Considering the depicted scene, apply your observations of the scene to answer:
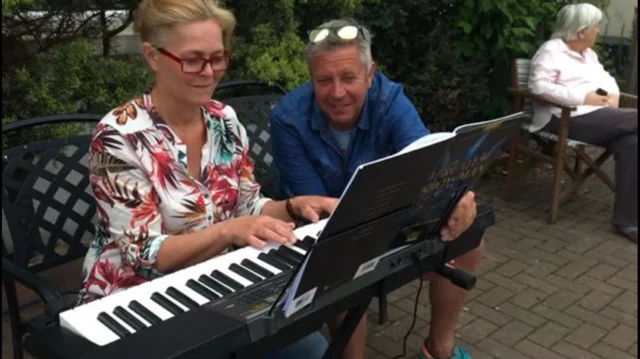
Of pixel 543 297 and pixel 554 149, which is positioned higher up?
pixel 554 149

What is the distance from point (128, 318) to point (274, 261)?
440 millimetres

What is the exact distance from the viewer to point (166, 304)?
5.42 ft

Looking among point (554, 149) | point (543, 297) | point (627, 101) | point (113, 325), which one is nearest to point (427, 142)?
point (113, 325)

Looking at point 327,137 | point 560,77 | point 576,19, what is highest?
point 576,19

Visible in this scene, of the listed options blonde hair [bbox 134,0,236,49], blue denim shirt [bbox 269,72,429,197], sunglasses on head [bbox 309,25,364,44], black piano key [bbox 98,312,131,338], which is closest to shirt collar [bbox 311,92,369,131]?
blue denim shirt [bbox 269,72,429,197]

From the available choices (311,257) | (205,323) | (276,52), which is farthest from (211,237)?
(276,52)

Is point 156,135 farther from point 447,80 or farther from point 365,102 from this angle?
point 447,80

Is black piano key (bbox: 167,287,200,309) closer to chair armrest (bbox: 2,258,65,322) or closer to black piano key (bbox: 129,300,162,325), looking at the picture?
black piano key (bbox: 129,300,162,325)

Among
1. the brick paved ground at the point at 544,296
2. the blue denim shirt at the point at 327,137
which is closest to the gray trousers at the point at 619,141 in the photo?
the brick paved ground at the point at 544,296

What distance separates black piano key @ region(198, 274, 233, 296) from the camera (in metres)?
1.72

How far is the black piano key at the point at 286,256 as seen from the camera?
1.88 meters

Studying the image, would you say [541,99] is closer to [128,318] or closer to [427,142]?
[427,142]

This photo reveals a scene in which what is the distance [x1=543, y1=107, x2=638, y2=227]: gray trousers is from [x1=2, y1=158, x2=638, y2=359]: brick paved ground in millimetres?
208

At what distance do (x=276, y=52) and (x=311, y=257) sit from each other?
2.76 metres
